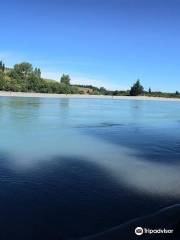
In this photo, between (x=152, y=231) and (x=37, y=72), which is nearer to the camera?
(x=152, y=231)

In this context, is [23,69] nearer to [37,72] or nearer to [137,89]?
[37,72]

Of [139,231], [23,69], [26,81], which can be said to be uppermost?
[23,69]

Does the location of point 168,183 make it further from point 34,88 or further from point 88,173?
point 34,88

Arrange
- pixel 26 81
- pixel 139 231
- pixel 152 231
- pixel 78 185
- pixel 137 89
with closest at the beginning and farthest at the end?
1. pixel 152 231
2. pixel 139 231
3. pixel 78 185
4. pixel 26 81
5. pixel 137 89

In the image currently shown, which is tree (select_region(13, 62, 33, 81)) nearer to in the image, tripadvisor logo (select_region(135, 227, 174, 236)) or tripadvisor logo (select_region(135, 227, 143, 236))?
tripadvisor logo (select_region(135, 227, 143, 236))

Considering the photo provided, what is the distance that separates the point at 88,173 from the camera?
16000 millimetres


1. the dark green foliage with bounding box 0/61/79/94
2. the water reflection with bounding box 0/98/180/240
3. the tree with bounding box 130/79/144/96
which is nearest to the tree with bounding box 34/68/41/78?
the dark green foliage with bounding box 0/61/79/94

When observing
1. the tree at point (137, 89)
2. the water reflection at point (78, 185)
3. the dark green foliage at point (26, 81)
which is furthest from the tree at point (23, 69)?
the water reflection at point (78, 185)

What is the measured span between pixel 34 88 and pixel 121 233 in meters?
142

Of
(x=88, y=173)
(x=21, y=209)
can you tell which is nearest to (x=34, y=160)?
(x=88, y=173)

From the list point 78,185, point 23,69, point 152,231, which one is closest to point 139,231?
point 152,231

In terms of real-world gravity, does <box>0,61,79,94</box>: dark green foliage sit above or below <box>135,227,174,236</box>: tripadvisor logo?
above

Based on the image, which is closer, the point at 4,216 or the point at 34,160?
the point at 4,216

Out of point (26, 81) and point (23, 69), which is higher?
point (23, 69)
